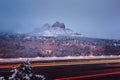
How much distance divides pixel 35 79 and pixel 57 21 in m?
6.88

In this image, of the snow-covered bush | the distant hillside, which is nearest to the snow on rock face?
the distant hillside

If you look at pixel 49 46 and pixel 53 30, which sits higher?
pixel 53 30

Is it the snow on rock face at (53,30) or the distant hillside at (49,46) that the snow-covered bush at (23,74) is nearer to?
the distant hillside at (49,46)

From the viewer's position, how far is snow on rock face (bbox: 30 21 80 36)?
394 inches

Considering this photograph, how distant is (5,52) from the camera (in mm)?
9227

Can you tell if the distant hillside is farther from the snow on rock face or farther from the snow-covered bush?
the snow-covered bush

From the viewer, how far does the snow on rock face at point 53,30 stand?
32.8 ft

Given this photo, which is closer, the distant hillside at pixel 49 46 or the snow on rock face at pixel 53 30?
the distant hillside at pixel 49 46

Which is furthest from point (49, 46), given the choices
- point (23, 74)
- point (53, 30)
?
point (23, 74)

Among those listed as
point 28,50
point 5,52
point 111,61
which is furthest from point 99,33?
point 5,52

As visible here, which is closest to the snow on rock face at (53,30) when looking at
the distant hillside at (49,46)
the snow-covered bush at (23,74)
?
the distant hillside at (49,46)

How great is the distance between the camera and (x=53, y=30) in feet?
33.7

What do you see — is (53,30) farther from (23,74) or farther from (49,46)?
(23,74)

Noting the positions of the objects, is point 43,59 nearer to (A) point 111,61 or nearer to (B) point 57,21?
(B) point 57,21
